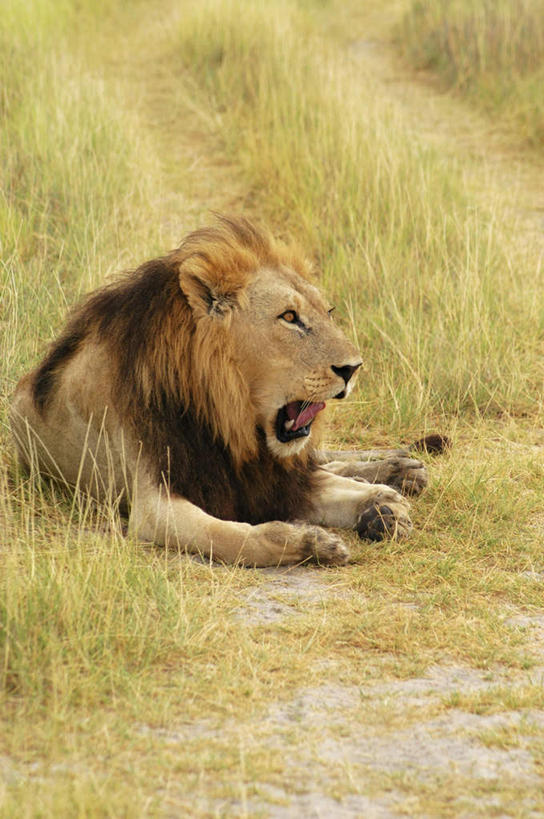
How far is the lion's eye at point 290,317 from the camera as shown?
3.94 meters

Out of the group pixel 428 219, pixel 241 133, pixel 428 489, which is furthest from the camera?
pixel 241 133

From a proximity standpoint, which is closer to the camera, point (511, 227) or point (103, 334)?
point (103, 334)

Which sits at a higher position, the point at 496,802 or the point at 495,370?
the point at 496,802

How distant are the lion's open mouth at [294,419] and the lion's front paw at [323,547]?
317 mm

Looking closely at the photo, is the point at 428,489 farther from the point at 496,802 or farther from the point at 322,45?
the point at 322,45

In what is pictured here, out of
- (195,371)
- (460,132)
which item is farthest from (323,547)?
(460,132)

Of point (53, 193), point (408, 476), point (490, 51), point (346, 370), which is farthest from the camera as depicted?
point (490, 51)

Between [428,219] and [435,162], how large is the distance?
1.24m

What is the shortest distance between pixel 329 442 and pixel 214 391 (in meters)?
1.58

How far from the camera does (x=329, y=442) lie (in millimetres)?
5340

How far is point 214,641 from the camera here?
3.19 m

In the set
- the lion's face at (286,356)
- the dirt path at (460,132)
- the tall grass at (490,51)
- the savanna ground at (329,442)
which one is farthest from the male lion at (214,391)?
the tall grass at (490,51)

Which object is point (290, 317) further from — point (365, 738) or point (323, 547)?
point (365, 738)

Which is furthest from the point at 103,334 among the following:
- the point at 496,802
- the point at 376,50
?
the point at 376,50
